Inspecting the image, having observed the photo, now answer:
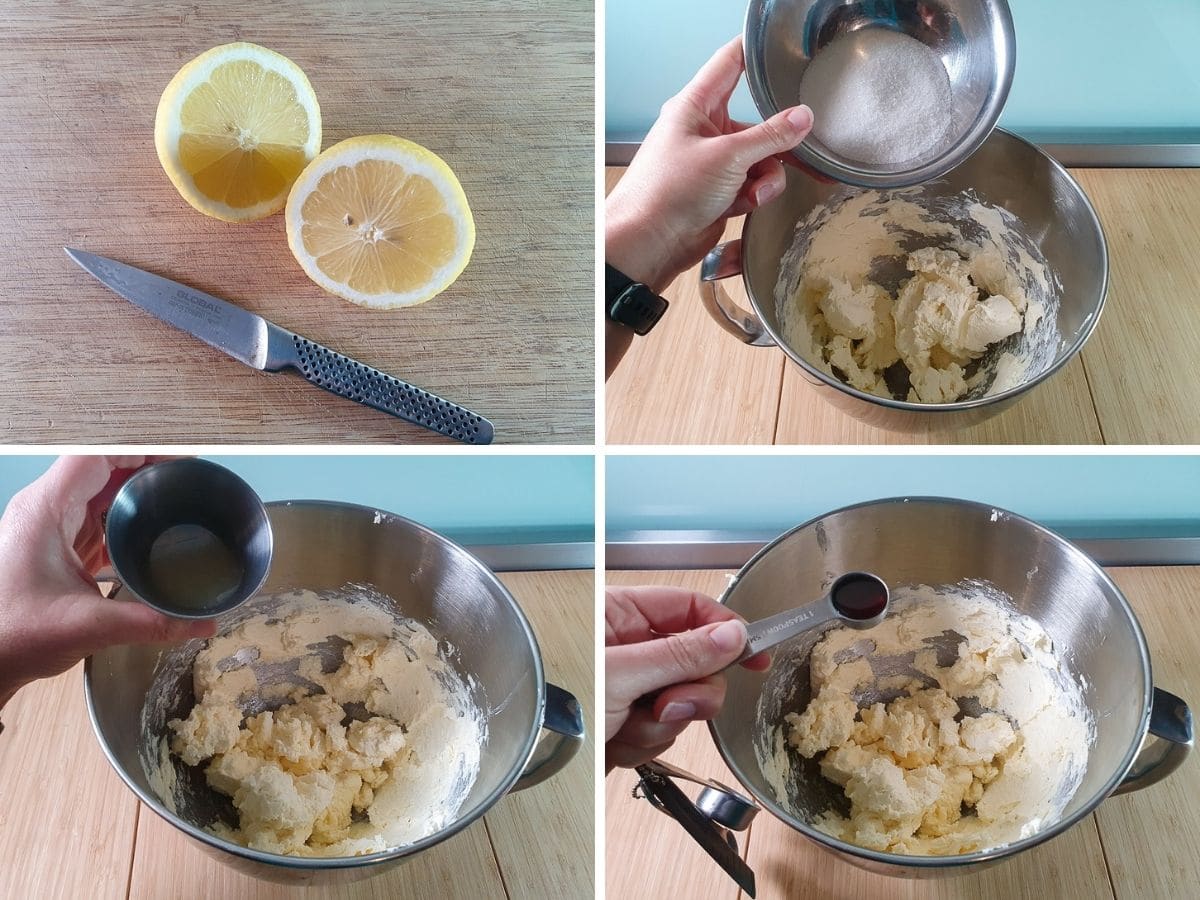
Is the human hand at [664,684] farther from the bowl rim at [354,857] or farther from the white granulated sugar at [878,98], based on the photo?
the white granulated sugar at [878,98]

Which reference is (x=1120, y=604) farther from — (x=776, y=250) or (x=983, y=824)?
(x=776, y=250)

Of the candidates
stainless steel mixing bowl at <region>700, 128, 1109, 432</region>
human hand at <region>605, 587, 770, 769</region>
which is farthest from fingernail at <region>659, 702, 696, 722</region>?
stainless steel mixing bowl at <region>700, 128, 1109, 432</region>

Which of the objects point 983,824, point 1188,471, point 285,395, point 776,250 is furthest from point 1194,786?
point 285,395

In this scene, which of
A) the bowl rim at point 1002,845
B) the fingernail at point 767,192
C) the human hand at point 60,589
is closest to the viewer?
the bowl rim at point 1002,845

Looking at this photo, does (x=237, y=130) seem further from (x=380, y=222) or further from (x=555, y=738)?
(x=555, y=738)

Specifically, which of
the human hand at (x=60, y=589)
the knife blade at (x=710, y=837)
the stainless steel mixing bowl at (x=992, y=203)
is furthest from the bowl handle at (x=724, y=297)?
the human hand at (x=60, y=589)
